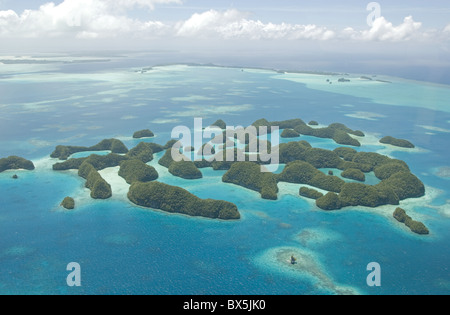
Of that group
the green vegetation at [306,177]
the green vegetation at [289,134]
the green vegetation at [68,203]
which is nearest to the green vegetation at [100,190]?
the green vegetation at [68,203]

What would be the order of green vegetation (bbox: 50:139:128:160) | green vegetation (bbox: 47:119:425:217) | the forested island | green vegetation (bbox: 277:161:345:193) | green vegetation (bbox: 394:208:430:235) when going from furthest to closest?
green vegetation (bbox: 50:139:128:160) < green vegetation (bbox: 277:161:345:193) < green vegetation (bbox: 47:119:425:217) < the forested island < green vegetation (bbox: 394:208:430:235)

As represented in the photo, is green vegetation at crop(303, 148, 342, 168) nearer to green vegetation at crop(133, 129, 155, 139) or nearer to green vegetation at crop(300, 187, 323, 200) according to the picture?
green vegetation at crop(300, 187, 323, 200)

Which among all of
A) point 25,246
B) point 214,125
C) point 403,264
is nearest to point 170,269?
point 25,246

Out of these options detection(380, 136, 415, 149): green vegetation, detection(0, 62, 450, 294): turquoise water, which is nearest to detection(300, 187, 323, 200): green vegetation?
detection(0, 62, 450, 294): turquoise water

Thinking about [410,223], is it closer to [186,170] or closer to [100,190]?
[186,170]

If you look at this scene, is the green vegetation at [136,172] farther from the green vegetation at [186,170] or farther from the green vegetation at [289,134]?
the green vegetation at [289,134]

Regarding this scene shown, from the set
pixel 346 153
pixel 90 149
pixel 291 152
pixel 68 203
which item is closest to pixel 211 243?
pixel 68 203

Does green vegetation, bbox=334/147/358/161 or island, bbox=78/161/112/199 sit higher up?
green vegetation, bbox=334/147/358/161
